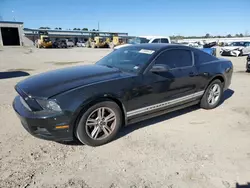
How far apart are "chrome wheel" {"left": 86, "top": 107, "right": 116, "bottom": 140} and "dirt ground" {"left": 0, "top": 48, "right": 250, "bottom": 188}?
0.21 m

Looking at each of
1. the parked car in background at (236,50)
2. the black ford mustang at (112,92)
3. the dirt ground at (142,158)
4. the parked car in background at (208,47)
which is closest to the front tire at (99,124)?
the black ford mustang at (112,92)

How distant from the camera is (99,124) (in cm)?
306

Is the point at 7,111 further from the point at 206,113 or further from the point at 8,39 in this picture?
the point at 8,39

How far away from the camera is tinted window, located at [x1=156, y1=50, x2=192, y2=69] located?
12.2ft

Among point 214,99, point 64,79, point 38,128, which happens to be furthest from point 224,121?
point 38,128

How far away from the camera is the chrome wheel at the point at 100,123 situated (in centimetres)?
299

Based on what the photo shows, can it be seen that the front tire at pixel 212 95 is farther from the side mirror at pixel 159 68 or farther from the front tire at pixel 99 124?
the front tire at pixel 99 124

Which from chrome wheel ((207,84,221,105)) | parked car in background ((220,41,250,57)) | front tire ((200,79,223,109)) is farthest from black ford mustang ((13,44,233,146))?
parked car in background ((220,41,250,57))

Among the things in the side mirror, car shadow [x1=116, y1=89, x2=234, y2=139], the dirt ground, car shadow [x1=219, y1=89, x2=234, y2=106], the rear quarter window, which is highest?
the rear quarter window

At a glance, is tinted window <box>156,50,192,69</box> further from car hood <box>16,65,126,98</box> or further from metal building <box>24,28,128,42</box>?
metal building <box>24,28,128,42</box>

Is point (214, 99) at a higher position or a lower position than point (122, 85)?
lower

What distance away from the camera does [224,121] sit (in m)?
4.07

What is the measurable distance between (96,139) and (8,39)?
55095 mm

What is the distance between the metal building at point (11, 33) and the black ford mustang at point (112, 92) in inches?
2060
